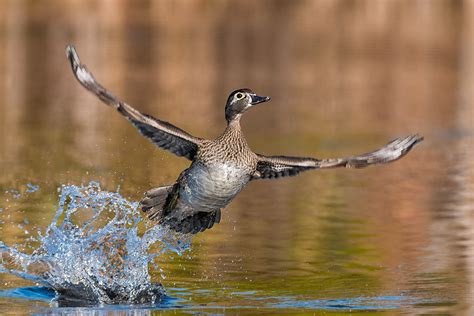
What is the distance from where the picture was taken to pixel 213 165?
13.3 meters

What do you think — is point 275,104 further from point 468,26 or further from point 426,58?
point 468,26

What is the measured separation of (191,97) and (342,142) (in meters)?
8.61

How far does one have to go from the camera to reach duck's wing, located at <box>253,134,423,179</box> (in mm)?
13000

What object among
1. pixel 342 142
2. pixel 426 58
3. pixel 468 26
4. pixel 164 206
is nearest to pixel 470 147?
pixel 342 142

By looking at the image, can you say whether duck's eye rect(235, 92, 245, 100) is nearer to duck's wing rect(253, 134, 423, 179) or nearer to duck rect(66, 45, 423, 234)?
duck rect(66, 45, 423, 234)

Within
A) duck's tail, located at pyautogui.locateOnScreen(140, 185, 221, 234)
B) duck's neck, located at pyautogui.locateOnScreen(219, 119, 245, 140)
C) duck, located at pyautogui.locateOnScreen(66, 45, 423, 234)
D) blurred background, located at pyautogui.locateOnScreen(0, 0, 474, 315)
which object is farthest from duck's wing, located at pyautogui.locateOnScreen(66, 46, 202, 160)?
blurred background, located at pyautogui.locateOnScreen(0, 0, 474, 315)

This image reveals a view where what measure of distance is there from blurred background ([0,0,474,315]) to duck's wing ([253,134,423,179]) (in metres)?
1.11

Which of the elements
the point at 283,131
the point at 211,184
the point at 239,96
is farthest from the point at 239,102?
the point at 283,131

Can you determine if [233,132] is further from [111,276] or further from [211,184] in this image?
[111,276]

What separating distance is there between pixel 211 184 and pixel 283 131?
1342 centimetres

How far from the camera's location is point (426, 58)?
45.7 meters

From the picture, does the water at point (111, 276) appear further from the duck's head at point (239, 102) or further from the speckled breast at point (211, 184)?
the duck's head at point (239, 102)

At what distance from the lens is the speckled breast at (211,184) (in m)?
13.2

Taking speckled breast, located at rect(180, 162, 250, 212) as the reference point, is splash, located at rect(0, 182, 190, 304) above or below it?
below
